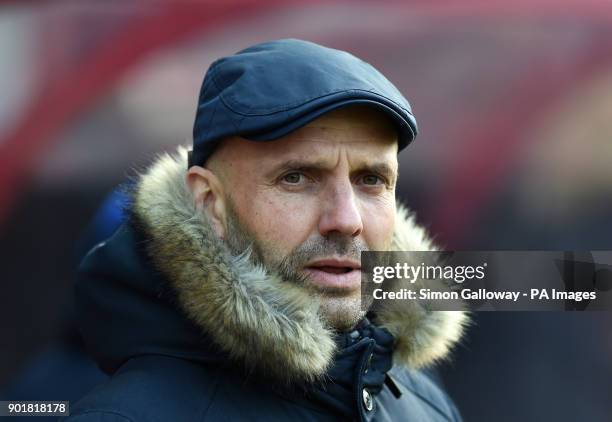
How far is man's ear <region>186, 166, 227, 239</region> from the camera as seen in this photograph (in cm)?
178

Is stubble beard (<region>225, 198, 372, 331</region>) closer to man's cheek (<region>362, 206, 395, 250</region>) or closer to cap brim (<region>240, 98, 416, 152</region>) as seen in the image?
man's cheek (<region>362, 206, 395, 250</region>)

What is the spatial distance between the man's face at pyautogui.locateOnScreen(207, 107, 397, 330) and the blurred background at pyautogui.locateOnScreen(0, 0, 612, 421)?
1785 millimetres

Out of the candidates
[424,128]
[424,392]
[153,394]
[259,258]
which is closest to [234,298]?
[259,258]

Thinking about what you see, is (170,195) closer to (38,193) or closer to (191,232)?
(191,232)

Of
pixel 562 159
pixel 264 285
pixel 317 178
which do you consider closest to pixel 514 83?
pixel 562 159

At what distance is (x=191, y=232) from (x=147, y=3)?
→ 2138 mm

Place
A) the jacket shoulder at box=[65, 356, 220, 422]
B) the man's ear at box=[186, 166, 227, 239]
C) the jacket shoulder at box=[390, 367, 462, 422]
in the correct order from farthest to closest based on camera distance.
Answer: the jacket shoulder at box=[390, 367, 462, 422], the man's ear at box=[186, 166, 227, 239], the jacket shoulder at box=[65, 356, 220, 422]

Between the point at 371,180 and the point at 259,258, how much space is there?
325mm

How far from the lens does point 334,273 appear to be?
1.74m

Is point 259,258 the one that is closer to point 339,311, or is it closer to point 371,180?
point 339,311

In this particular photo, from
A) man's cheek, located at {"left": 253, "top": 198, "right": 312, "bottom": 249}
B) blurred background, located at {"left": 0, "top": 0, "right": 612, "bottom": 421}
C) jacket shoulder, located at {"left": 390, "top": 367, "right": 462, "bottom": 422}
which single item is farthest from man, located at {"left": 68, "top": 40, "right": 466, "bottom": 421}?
blurred background, located at {"left": 0, "top": 0, "right": 612, "bottom": 421}

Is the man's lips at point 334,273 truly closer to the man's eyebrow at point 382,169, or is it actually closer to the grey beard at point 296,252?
the grey beard at point 296,252

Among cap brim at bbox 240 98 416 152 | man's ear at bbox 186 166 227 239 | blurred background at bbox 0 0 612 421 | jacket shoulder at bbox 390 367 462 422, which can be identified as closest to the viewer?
cap brim at bbox 240 98 416 152

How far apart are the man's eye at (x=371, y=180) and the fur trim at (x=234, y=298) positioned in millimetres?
315
